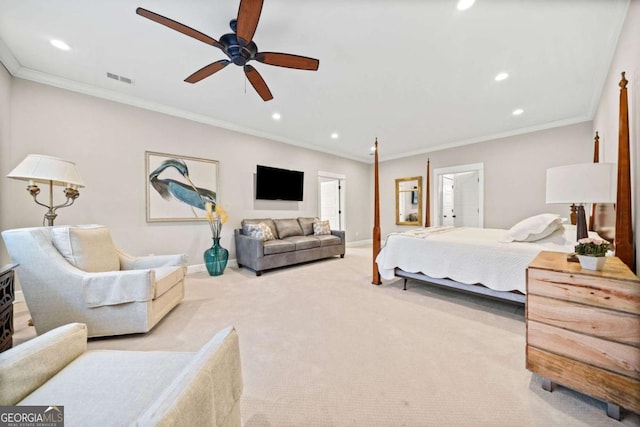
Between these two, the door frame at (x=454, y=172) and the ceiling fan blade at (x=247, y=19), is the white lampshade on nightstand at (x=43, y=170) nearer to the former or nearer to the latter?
the ceiling fan blade at (x=247, y=19)

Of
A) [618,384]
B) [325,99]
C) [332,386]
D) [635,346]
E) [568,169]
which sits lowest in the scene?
[332,386]

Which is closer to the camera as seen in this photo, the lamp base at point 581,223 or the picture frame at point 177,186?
the lamp base at point 581,223

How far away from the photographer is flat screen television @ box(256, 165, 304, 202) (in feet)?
15.4

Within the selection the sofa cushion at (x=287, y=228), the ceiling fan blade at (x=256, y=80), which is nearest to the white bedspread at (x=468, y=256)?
the sofa cushion at (x=287, y=228)

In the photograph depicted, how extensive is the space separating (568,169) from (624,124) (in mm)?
383

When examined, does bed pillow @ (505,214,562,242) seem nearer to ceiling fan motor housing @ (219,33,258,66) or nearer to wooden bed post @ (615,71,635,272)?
wooden bed post @ (615,71,635,272)

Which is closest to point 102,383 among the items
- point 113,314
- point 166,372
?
point 166,372

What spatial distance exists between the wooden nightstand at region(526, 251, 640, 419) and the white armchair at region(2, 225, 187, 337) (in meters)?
2.76

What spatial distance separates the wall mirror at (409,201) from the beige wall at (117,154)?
11.9 feet

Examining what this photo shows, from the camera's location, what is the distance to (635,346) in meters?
1.12

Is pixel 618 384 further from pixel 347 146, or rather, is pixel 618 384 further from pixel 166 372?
pixel 347 146

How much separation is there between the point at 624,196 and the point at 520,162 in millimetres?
3815

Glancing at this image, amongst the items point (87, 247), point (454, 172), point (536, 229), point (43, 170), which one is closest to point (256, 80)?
point (43, 170)

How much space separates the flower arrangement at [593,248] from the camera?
132 centimetres
